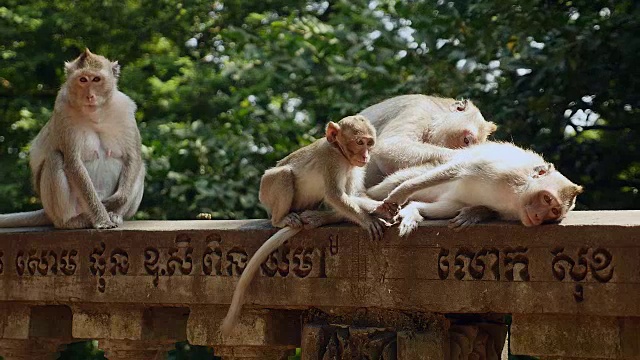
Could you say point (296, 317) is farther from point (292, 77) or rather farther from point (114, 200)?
point (292, 77)

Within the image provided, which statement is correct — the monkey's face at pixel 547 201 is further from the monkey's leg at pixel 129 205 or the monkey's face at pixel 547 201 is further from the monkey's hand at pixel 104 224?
the monkey's leg at pixel 129 205

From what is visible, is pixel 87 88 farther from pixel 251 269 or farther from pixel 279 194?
pixel 251 269

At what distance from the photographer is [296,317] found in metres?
5.73

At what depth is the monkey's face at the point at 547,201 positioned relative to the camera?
4711mm

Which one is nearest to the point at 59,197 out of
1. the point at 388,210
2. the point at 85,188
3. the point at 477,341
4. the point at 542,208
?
the point at 85,188

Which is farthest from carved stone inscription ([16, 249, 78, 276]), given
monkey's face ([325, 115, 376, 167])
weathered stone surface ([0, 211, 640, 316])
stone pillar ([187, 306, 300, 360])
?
monkey's face ([325, 115, 376, 167])

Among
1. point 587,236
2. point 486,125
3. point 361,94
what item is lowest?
point 587,236

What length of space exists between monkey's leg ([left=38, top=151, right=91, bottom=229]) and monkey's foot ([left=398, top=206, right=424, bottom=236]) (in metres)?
2.41

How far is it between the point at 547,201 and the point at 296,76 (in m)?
6.30

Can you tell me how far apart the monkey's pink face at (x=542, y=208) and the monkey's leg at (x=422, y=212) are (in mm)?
529

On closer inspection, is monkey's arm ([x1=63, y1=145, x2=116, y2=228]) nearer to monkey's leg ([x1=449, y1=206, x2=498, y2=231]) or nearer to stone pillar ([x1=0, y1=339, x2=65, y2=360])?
stone pillar ([x1=0, y1=339, x2=65, y2=360])

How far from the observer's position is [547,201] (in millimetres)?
4711

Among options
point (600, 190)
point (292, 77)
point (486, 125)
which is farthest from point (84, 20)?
point (486, 125)

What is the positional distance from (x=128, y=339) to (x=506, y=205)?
2.50 m
